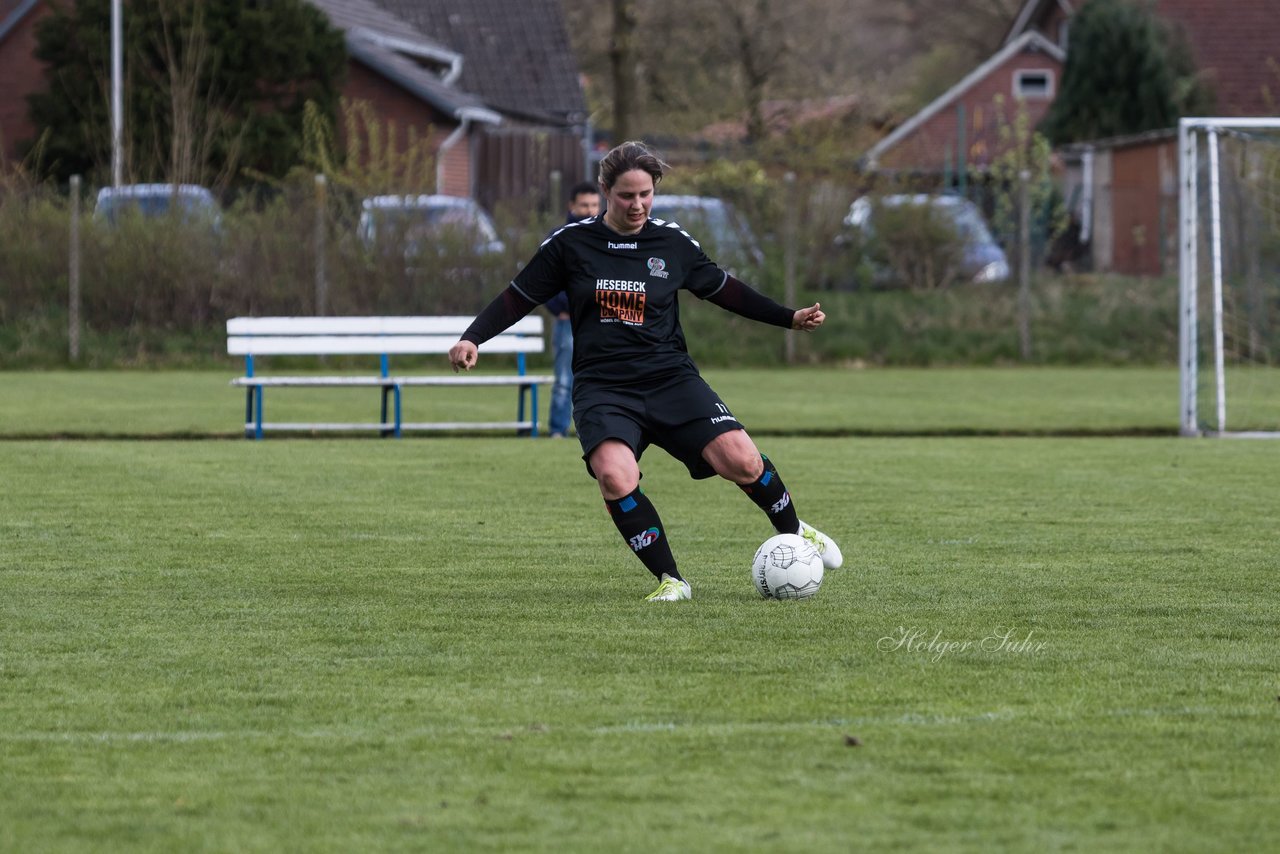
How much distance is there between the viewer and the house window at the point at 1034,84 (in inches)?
2121

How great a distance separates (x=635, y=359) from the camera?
7598 mm

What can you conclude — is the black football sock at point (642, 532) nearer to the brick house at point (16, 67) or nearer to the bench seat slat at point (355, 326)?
the bench seat slat at point (355, 326)

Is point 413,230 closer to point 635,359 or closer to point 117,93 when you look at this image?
point 117,93

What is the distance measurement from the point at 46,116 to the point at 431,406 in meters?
15.8

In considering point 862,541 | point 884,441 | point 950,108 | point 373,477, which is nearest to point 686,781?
point 862,541

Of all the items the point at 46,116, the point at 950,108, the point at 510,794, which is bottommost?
the point at 510,794

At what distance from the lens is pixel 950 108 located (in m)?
54.8

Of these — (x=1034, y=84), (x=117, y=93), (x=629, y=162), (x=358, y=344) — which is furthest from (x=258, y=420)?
(x=1034, y=84)

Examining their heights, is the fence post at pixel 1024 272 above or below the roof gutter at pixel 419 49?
below

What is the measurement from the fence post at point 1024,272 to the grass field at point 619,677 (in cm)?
1431

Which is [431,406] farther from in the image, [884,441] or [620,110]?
[620,110]

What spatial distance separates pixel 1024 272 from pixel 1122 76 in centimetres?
1630

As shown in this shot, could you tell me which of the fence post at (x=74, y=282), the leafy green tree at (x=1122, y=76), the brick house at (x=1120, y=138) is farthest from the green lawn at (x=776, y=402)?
the leafy green tree at (x=1122, y=76)

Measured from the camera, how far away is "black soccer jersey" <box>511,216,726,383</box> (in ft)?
24.8
